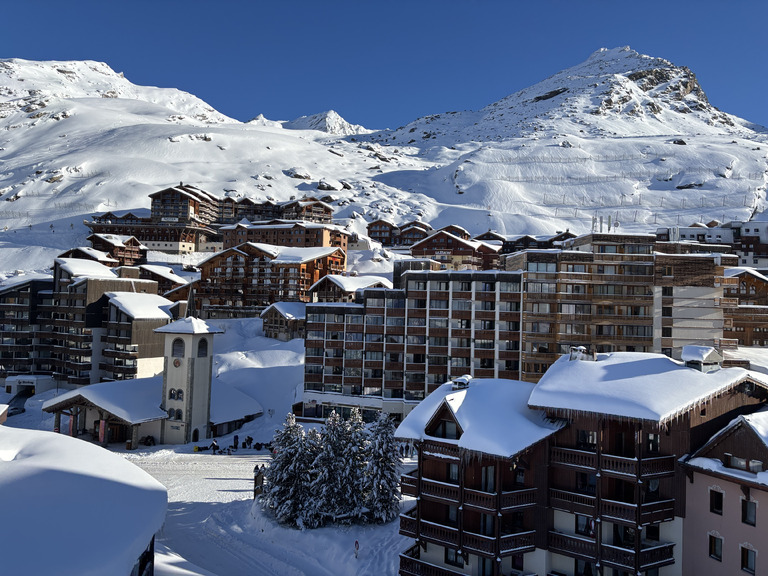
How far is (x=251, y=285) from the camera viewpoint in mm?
95250

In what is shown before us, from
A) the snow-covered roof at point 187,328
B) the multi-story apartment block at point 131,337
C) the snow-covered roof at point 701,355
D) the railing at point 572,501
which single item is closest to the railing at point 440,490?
the railing at point 572,501

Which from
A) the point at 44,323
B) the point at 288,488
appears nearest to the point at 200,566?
the point at 288,488

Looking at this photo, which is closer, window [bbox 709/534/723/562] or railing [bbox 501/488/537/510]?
window [bbox 709/534/723/562]

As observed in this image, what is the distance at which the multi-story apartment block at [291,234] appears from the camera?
116188 mm

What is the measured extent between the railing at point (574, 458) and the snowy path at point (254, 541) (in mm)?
10487

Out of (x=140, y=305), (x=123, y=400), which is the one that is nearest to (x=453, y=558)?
(x=123, y=400)

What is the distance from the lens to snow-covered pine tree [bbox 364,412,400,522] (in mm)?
32750

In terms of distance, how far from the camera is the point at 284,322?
251ft

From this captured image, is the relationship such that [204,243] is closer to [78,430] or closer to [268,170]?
[268,170]

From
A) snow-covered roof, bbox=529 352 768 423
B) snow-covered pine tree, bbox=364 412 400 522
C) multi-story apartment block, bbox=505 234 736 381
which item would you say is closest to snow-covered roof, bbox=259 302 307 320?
multi-story apartment block, bbox=505 234 736 381

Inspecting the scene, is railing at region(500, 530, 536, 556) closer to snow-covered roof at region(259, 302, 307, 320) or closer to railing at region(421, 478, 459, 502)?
railing at region(421, 478, 459, 502)

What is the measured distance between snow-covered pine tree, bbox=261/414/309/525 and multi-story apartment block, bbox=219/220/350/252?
81.5 m

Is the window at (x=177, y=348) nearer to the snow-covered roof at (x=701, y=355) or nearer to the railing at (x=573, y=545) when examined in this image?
the railing at (x=573, y=545)

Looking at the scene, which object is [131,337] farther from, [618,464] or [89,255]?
[618,464]
